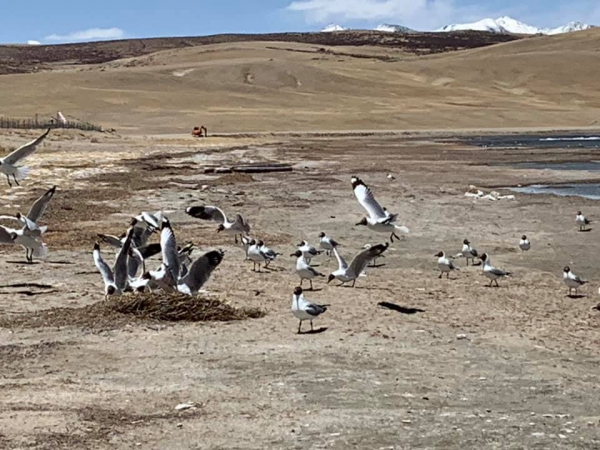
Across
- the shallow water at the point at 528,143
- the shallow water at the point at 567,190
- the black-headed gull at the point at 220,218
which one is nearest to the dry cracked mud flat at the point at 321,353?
the black-headed gull at the point at 220,218

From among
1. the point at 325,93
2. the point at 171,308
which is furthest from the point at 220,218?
the point at 325,93

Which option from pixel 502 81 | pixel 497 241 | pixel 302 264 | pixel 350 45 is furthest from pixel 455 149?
pixel 350 45

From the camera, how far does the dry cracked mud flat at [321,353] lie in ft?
22.0

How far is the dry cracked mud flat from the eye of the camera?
6719 mm

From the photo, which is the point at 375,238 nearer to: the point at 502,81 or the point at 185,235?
the point at 185,235

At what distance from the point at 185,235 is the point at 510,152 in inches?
1178

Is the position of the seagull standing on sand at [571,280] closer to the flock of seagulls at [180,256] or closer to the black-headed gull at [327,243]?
the flock of seagulls at [180,256]

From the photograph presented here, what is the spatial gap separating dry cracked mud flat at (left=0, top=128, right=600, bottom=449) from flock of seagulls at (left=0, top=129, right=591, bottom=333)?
25cm

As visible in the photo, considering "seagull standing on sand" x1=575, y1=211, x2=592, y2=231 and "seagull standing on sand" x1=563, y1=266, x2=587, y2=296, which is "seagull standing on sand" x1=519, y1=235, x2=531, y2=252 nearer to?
"seagull standing on sand" x1=575, y1=211, x2=592, y2=231

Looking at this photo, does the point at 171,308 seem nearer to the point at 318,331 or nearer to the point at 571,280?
the point at 318,331

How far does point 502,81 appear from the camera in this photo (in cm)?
11469

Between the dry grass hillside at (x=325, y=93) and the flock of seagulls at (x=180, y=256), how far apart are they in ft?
147

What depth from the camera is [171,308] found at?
10086 mm

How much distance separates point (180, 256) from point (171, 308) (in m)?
1.01
